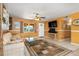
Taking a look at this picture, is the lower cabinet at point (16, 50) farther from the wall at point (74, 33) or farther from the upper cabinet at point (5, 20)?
the wall at point (74, 33)

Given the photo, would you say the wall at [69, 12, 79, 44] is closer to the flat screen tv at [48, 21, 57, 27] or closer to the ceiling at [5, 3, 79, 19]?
the ceiling at [5, 3, 79, 19]

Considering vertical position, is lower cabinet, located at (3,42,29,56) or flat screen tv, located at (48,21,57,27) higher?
flat screen tv, located at (48,21,57,27)

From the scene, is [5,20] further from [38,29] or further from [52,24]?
[52,24]

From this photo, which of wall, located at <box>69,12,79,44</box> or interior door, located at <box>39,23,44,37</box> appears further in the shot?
interior door, located at <box>39,23,44,37</box>

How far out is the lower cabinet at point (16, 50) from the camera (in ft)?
6.23

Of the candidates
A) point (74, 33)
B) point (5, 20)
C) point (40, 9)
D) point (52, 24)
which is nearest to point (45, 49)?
point (52, 24)

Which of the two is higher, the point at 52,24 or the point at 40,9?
the point at 40,9

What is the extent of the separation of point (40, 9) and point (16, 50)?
92cm

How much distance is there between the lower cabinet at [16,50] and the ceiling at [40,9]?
578 millimetres

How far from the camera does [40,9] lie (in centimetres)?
191

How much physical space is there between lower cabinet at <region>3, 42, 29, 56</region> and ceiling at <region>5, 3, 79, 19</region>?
1.90 feet

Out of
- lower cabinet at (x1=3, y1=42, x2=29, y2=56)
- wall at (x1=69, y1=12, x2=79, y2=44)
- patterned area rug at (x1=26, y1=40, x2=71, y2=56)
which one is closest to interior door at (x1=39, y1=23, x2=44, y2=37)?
patterned area rug at (x1=26, y1=40, x2=71, y2=56)

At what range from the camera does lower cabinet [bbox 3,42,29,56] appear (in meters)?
1.90

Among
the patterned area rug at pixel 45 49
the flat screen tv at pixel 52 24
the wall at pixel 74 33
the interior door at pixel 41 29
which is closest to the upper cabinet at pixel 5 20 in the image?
the patterned area rug at pixel 45 49
